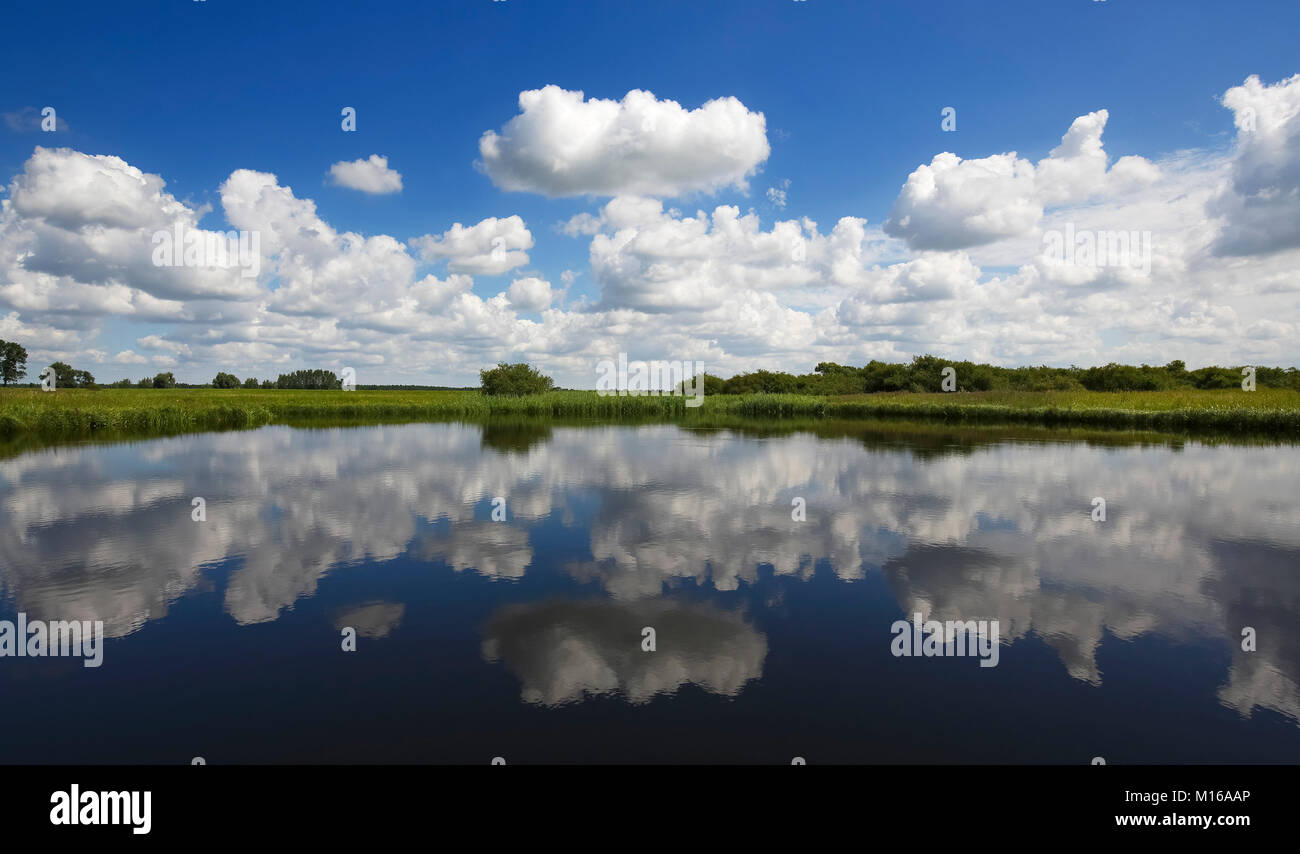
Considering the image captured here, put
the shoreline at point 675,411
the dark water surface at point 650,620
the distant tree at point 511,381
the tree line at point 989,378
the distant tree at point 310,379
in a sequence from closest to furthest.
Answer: the dark water surface at point 650,620 < the shoreline at point 675,411 < the tree line at point 989,378 < the distant tree at point 511,381 < the distant tree at point 310,379

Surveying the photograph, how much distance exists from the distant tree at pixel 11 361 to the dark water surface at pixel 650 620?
380 ft

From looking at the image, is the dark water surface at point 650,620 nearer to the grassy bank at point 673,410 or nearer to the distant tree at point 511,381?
the grassy bank at point 673,410

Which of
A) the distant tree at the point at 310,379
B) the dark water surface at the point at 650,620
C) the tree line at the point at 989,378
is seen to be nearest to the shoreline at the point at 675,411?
the tree line at the point at 989,378

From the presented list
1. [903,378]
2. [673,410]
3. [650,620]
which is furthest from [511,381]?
[650,620]

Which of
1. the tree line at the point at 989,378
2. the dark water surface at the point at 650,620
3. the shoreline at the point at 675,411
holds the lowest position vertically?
the dark water surface at the point at 650,620

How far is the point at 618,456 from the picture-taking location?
85.1 feet

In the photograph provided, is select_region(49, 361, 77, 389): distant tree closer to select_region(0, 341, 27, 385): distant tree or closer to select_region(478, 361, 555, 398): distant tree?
select_region(0, 341, 27, 385): distant tree

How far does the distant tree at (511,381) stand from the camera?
246 ft

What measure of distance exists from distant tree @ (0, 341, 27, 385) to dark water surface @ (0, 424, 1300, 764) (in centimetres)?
11571

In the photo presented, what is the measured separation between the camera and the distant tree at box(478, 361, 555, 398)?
7500 cm

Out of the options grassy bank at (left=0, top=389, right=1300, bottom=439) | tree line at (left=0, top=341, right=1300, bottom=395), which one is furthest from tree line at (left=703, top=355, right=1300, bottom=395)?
grassy bank at (left=0, top=389, right=1300, bottom=439)
